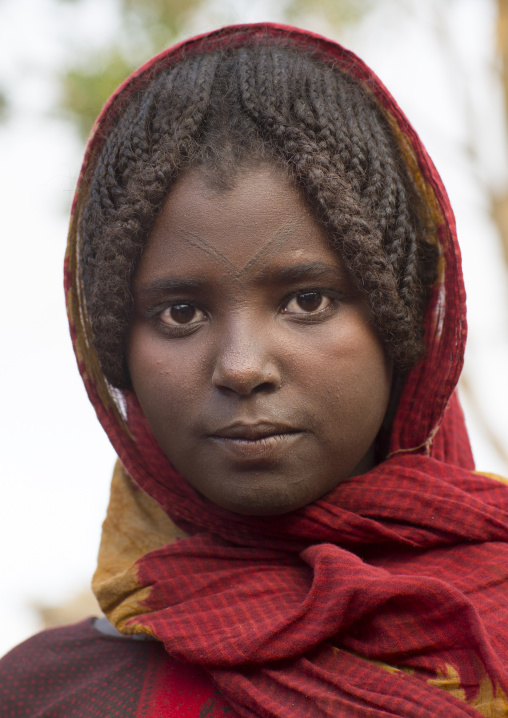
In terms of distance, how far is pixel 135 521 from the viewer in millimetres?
1831

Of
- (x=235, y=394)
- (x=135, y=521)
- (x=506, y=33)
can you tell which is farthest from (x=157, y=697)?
(x=506, y=33)

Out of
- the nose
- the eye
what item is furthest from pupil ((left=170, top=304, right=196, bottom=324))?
the nose

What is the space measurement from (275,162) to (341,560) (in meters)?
0.74

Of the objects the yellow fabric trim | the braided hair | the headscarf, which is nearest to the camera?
the headscarf

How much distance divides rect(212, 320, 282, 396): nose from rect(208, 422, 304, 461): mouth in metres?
0.07

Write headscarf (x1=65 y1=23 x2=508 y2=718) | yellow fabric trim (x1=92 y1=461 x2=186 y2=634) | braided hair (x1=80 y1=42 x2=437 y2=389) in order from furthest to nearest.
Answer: yellow fabric trim (x1=92 y1=461 x2=186 y2=634) → braided hair (x1=80 y1=42 x2=437 y2=389) → headscarf (x1=65 y1=23 x2=508 y2=718)

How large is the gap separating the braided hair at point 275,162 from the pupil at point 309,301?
0.09m

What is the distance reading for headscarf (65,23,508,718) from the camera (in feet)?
4.28

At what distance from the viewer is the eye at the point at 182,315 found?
1.44 meters

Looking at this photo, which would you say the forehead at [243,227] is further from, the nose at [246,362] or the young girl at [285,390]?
the nose at [246,362]

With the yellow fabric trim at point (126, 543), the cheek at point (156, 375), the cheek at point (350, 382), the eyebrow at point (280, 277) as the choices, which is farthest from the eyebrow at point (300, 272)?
the yellow fabric trim at point (126, 543)

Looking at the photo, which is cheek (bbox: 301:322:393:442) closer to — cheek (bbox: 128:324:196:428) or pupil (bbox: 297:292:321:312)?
pupil (bbox: 297:292:321:312)

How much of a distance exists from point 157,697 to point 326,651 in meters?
0.35

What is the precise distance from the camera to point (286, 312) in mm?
1410
